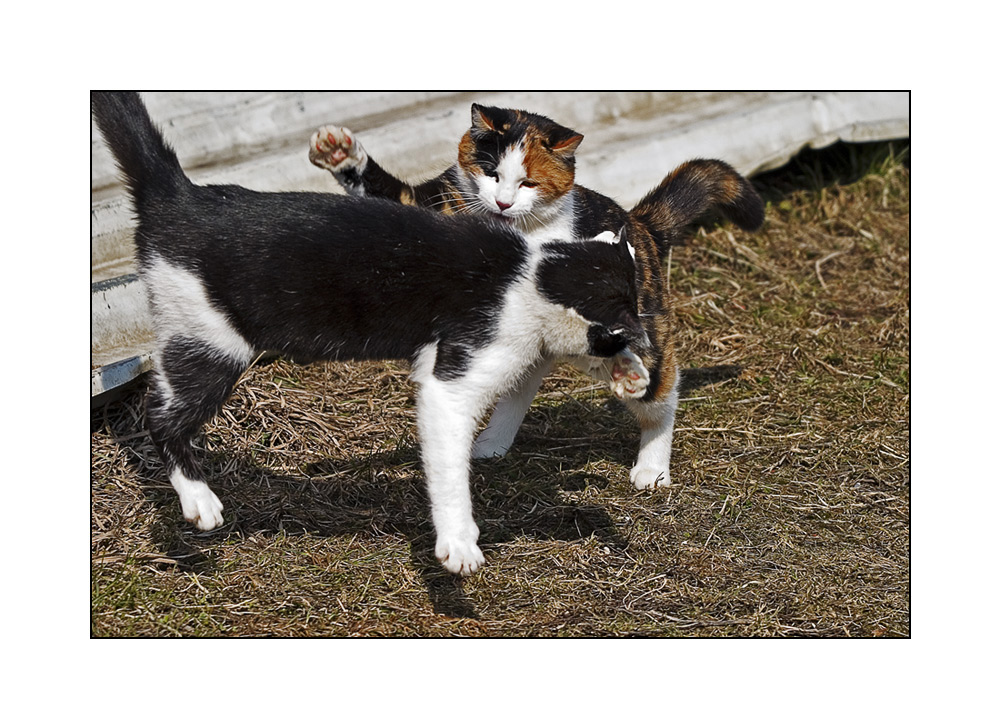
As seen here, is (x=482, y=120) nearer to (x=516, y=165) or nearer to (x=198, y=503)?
(x=516, y=165)

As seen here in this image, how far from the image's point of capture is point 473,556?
3.37m

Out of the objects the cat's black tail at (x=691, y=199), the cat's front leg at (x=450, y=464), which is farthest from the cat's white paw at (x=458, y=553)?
the cat's black tail at (x=691, y=199)

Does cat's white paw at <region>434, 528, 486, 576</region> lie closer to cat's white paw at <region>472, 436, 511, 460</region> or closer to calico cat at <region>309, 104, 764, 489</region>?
Answer: calico cat at <region>309, 104, 764, 489</region>

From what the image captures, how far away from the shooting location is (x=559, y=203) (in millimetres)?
4164

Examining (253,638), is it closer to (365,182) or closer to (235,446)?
(235,446)

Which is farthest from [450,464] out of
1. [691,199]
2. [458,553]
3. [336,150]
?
[691,199]

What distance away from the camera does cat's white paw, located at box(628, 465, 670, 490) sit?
455 centimetres

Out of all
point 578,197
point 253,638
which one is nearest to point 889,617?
point 578,197

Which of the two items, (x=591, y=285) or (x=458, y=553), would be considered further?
(x=591, y=285)

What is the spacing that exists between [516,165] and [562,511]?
1.37 meters

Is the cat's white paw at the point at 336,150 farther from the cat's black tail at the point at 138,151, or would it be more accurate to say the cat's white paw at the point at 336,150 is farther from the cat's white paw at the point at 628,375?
the cat's white paw at the point at 628,375

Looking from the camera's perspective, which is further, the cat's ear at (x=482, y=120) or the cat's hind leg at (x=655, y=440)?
the cat's hind leg at (x=655, y=440)

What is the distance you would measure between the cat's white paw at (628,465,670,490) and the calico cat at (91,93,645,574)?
115 cm

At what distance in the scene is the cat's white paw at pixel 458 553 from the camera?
335cm
